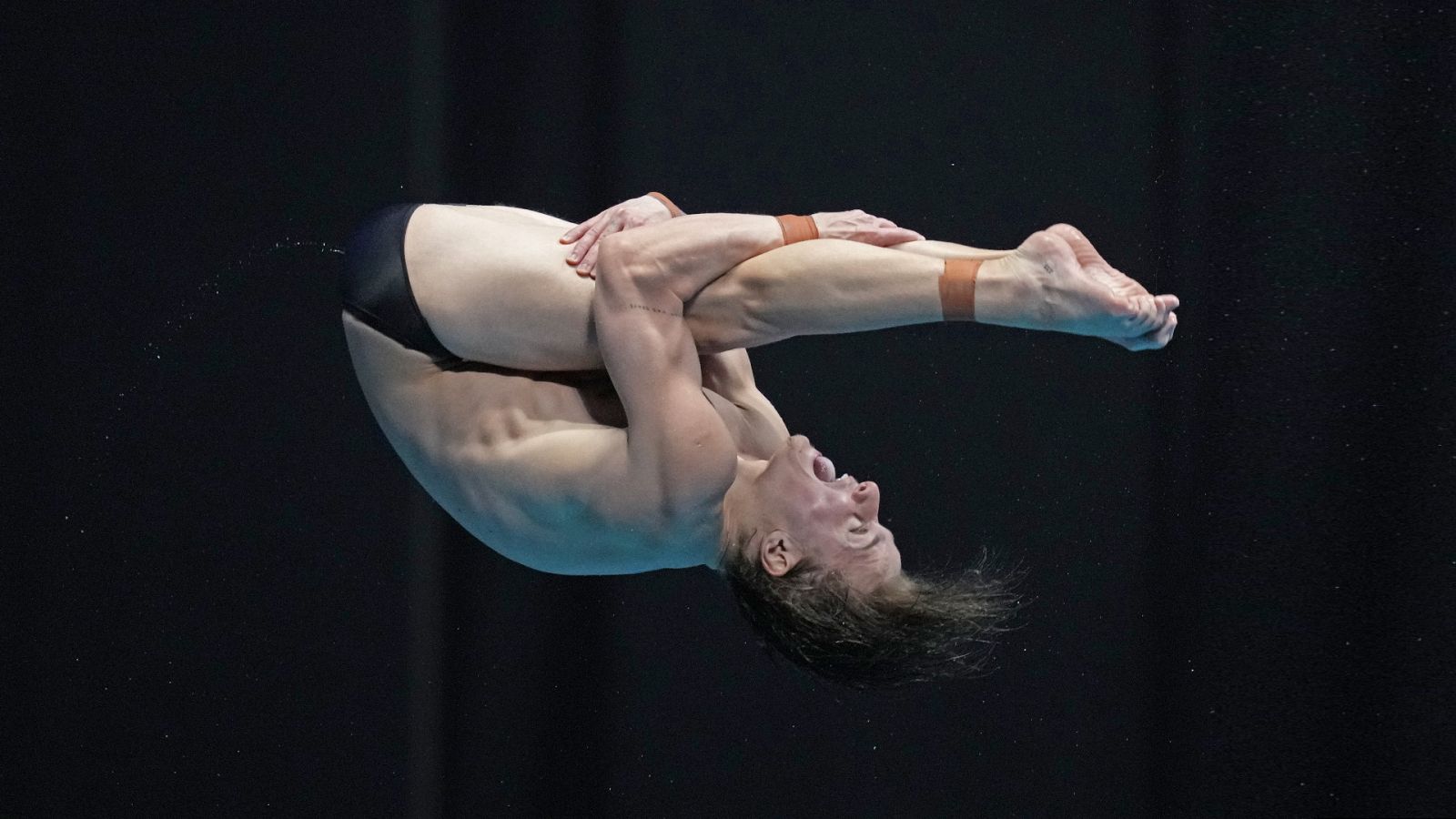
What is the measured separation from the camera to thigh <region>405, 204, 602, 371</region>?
6.44 ft

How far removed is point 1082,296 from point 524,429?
2.43 feet

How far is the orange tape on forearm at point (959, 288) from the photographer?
178 cm

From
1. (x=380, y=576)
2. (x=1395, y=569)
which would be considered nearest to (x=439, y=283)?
(x=380, y=576)

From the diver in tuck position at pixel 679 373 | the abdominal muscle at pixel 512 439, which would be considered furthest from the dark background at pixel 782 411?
A: the abdominal muscle at pixel 512 439

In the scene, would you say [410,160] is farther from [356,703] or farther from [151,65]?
[356,703]

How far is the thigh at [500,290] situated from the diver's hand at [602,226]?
14 millimetres

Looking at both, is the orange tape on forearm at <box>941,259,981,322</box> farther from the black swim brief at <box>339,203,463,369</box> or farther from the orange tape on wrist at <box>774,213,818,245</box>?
the black swim brief at <box>339,203,463,369</box>

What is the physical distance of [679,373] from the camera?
187 cm

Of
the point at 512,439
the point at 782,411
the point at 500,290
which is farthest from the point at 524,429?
the point at 782,411

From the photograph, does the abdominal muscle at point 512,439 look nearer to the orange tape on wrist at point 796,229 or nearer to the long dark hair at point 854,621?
the long dark hair at point 854,621

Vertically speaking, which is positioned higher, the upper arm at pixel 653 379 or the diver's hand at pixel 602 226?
the diver's hand at pixel 602 226

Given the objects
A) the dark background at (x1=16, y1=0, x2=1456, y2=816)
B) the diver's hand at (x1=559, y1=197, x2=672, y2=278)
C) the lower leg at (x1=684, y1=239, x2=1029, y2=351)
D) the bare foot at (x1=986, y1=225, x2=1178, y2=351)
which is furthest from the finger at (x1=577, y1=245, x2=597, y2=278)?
the dark background at (x1=16, y1=0, x2=1456, y2=816)

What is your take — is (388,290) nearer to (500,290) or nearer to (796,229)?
(500,290)

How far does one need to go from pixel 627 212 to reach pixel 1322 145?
1.33m
